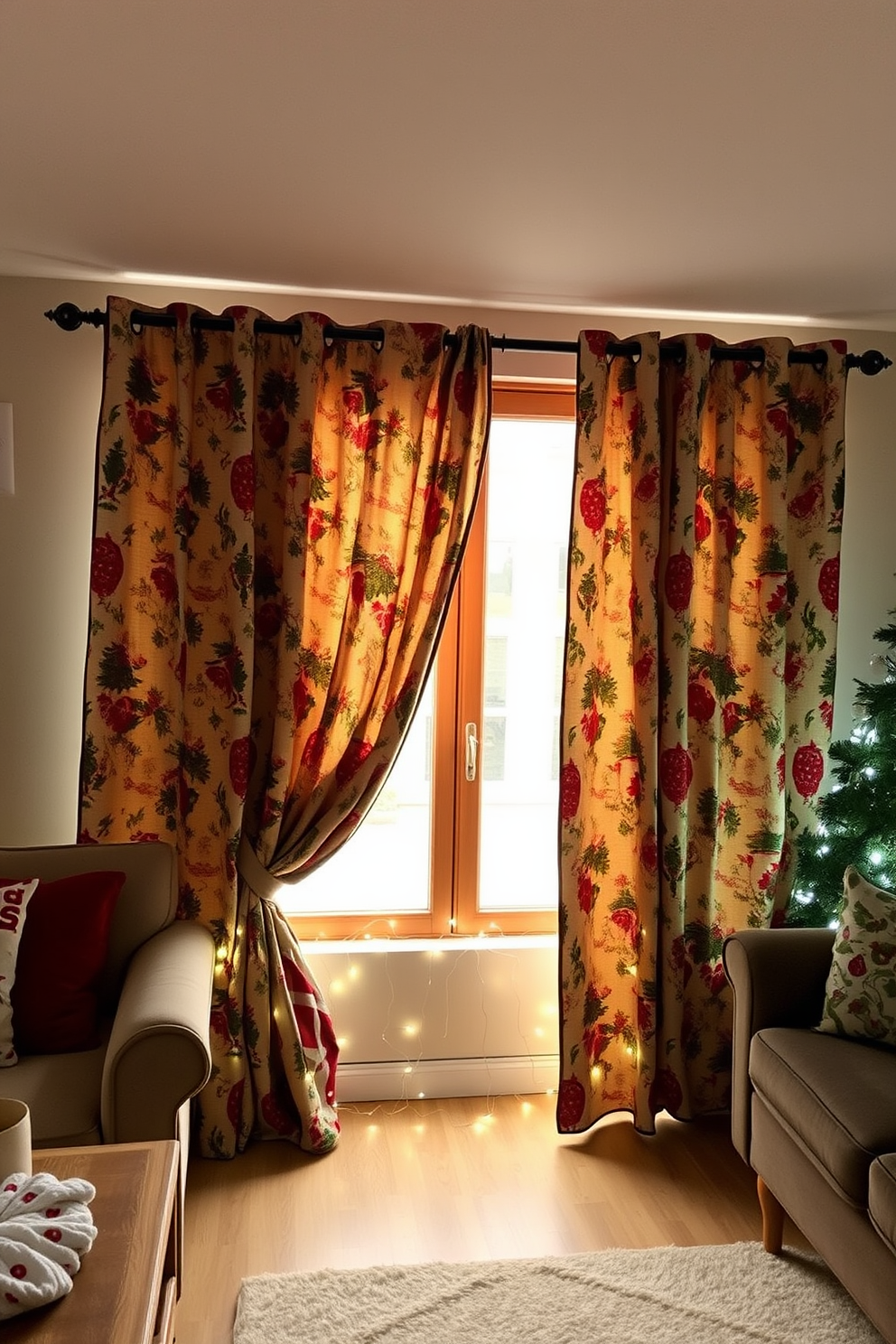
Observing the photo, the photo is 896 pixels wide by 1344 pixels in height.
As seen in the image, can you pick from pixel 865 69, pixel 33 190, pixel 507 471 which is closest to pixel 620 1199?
pixel 507 471

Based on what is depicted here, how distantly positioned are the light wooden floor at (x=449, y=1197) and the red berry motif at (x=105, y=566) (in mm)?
1645

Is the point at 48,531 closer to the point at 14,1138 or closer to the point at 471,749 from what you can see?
the point at 471,749

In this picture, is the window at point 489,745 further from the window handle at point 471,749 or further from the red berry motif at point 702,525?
the red berry motif at point 702,525

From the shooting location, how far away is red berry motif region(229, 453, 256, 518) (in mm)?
2984

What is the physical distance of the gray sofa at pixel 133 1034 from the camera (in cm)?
217

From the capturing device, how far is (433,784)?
11.5 ft

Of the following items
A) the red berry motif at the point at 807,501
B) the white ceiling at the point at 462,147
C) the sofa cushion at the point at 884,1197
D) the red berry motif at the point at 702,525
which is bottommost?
the sofa cushion at the point at 884,1197

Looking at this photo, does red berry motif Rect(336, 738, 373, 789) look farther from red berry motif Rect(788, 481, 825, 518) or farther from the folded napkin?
the folded napkin

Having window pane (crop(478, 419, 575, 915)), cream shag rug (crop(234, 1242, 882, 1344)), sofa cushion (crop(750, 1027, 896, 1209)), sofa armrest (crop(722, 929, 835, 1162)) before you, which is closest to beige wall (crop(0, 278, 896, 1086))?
window pane (crop(478, 419, 575, 915))

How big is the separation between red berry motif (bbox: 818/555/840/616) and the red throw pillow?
7.36ft

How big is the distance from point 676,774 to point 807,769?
0.47 meters

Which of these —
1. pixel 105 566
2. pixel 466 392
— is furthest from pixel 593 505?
pixel 105 566

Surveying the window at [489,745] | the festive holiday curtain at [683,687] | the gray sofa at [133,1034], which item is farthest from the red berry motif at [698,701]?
the gray sofa at [133,1034]

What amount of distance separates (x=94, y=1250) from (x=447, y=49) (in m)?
2.03
